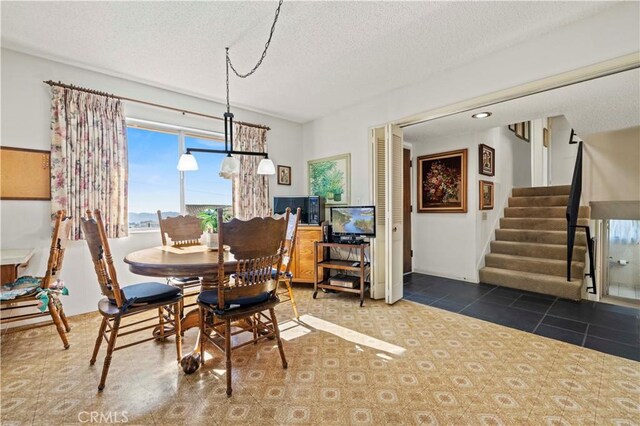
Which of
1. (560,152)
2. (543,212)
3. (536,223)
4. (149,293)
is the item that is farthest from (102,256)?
(560,152)

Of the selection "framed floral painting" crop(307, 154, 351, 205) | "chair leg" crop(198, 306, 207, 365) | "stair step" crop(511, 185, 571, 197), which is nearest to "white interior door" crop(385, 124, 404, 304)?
"framed floral painting" crop(307, 154, 351, 205)

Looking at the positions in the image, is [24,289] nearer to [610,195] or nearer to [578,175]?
[578,175]

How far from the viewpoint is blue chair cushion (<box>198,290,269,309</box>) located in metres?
1.88

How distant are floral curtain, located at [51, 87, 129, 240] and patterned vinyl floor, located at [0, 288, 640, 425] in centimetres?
125

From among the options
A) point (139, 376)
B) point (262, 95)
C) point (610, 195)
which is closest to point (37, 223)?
point (139, 376)

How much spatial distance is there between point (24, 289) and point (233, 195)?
2347 millimetres

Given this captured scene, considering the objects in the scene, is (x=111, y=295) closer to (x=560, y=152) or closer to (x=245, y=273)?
(x=245, y=273)

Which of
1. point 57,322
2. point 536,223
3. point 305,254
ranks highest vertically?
point 536,223

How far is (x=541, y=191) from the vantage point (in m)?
5.23

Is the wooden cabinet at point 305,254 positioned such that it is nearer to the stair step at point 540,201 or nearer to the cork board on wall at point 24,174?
the cork board on wall at point 24,174

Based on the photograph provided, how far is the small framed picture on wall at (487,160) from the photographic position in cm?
442

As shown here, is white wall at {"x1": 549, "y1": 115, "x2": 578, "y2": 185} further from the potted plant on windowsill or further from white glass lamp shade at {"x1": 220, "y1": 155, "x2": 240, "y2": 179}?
the potted plant on windowsill

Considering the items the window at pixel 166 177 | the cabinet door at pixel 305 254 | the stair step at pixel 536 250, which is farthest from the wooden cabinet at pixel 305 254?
the stair step at pixel 536 250

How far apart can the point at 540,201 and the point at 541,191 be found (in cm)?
33
